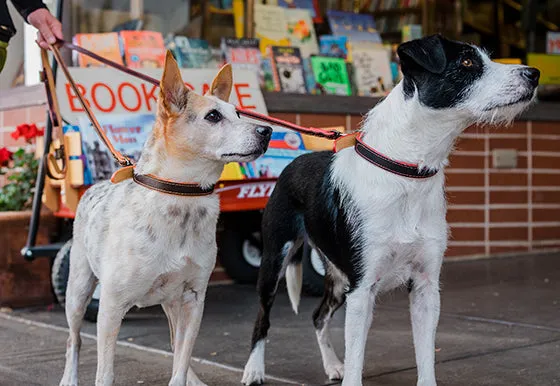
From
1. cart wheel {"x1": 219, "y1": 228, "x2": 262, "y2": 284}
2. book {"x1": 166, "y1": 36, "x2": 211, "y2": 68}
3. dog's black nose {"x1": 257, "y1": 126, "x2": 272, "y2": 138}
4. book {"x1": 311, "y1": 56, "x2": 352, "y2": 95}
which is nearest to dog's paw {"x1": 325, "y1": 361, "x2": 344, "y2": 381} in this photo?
dog's black nose {"x1": 257, "y1": 126, "x2": 272, "y2": 138}

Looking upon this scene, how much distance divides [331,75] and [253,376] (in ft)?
14.3

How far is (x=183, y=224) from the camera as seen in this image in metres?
3.56

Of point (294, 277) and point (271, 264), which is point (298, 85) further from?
point (271, 264)

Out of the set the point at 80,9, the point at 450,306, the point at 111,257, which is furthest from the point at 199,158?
the point at 80,9

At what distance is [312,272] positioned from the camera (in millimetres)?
6195

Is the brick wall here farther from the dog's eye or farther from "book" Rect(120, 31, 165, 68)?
the dog's eye

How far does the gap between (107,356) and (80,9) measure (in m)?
4.37

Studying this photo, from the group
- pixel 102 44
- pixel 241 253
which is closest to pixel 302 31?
pixel 102 44

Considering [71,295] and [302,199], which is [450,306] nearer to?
[302,199]

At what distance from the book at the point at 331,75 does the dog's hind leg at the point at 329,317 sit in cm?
377

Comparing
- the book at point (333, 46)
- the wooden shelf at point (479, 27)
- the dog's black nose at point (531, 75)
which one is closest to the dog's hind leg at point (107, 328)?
the dog's black nose at point (531, 75)

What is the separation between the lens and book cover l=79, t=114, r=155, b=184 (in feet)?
18.4

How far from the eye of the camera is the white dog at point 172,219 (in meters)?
3.51

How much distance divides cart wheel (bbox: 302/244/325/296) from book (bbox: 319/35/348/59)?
2650 mm
